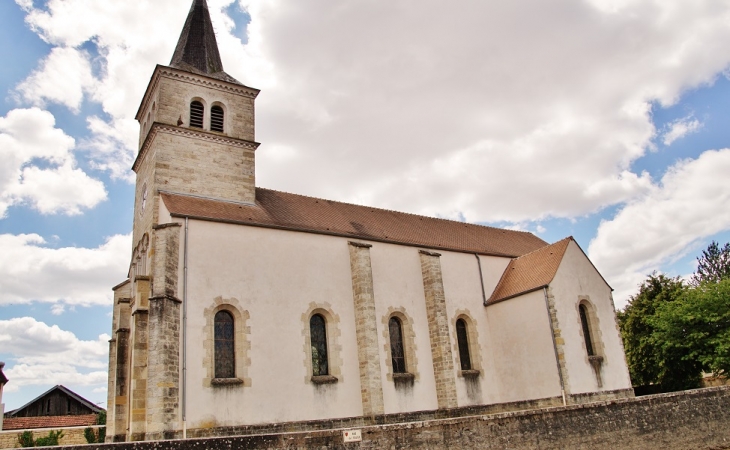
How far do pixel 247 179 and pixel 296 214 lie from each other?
Answer: 95.6 inches

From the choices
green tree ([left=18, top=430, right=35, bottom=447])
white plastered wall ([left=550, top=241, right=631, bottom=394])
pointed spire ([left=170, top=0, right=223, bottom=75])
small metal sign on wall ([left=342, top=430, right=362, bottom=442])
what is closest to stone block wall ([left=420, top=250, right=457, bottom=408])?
white plastered wall ([left=550, top=241, right=631, bottom=394])

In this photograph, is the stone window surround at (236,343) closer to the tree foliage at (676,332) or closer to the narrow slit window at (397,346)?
the narrow slit window at (397,346)

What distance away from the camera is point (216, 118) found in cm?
2211

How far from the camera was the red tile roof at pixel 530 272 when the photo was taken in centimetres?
2203

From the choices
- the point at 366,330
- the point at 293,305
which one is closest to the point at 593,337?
the point at 366,330

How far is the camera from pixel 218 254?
17672mm

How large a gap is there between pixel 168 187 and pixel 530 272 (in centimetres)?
1552

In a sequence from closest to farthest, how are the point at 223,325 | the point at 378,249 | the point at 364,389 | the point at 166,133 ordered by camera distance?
the point at 223,325
the point at 364,389
the point at 166,133
the point at 378,249

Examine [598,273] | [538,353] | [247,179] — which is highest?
[247,179]

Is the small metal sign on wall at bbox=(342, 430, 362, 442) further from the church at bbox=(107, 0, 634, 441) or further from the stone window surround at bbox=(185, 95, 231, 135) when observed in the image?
the stone window surround at bbox=(185, 95, 231, 135)

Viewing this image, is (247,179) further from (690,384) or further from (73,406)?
(690,384)

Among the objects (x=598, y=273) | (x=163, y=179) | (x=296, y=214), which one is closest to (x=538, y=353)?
(x=598, y=273)

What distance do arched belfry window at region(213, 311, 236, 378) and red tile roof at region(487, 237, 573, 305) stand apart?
12010 millimetres

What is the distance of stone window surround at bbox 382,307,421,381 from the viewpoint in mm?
19703
